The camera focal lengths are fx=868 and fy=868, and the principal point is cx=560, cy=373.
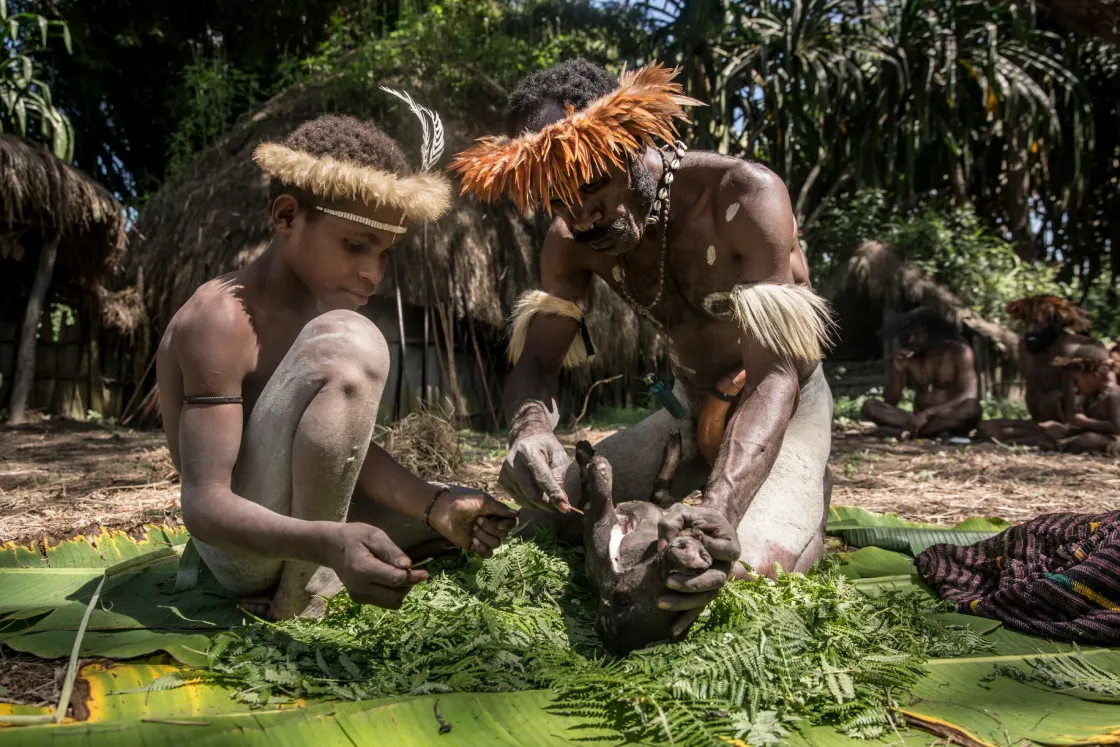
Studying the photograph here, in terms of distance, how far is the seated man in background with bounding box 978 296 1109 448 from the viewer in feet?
21.8

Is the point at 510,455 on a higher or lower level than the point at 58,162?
lower

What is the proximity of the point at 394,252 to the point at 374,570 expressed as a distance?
242 inches

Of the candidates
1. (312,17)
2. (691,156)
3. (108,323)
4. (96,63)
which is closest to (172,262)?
(108,323)

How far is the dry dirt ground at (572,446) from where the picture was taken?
3568 millimetres

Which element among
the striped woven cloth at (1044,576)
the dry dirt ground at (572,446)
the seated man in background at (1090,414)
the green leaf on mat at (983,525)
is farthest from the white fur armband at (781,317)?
the seated man in background at (1090,414)

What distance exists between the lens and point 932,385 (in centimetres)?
740

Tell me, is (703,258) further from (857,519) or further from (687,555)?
(857,519)

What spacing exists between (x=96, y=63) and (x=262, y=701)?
10.5m

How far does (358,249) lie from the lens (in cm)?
200

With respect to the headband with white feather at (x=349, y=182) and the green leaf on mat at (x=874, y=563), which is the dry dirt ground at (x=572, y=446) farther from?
the headband with white feather at (x=349, y=182)

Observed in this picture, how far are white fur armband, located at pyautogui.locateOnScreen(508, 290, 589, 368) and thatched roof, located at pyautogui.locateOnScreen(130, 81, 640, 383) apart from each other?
4310 millimetres

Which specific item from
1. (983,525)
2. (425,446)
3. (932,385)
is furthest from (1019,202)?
(425,446)

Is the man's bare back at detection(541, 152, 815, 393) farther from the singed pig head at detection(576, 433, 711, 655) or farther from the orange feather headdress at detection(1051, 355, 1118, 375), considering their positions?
the orange feather headdress at detection(1051, 355, 1118, 375)

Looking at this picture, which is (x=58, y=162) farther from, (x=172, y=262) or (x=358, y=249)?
(x=358, y=249)
